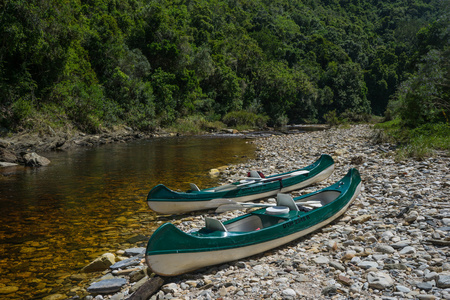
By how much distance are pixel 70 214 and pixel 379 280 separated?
7329 mm

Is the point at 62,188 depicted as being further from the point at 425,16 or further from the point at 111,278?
the point at 425,16

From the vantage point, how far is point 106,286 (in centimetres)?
449

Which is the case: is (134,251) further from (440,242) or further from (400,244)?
(440,242)

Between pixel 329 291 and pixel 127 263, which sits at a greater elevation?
pixel 329 291

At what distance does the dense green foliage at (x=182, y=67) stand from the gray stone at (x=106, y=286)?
13521 mm

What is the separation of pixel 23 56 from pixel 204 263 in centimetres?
2319

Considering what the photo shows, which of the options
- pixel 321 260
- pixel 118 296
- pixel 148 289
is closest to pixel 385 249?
pixel 321 260

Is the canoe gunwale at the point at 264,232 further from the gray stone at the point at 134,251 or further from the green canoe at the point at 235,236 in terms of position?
the gray stone at the point at 134,251

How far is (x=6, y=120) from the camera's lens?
20.2m

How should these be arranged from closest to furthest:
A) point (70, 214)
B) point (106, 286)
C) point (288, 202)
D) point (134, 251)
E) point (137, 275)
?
point (106, 286)
point (137, 275)
point (134, 251)
point (288, 202)
point (70, 214)

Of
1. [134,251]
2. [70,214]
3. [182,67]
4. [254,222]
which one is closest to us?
[134,251]

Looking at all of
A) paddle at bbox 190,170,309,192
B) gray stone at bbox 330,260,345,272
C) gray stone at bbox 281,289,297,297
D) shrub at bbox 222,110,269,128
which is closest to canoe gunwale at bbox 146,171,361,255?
gray stone at bbox 330,260,345,272

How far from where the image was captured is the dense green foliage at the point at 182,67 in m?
20.1

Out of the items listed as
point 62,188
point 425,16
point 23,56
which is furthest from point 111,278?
point 425,16
